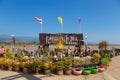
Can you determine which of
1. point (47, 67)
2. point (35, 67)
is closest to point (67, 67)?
point (47, 67)

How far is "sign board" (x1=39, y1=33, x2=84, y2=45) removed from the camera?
20531mm

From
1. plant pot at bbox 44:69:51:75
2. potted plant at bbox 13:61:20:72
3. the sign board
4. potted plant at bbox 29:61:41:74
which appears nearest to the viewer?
plant pot at bbox 44:69:51:75

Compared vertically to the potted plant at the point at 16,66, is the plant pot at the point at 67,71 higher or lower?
lower

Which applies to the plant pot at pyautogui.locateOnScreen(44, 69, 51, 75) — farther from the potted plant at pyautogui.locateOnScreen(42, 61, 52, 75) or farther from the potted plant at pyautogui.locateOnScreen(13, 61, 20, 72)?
the potted plant at pyautogui.locateOnScreen(13, 61, 20, 72)

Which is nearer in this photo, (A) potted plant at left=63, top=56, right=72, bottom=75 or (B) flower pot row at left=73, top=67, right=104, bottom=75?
(A) potted plant at left=63, top=56, right=72, bottom=75

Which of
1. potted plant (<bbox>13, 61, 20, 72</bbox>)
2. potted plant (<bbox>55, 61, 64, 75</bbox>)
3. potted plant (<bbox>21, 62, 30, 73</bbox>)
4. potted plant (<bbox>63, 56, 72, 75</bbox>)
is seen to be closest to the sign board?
potted plant (<bbox>13, 61, 20, 72</bbox>)

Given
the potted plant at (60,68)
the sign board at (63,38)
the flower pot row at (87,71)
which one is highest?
the sign board at (63,38)

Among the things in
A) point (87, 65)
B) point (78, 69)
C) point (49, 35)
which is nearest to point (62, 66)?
point (78, 69)

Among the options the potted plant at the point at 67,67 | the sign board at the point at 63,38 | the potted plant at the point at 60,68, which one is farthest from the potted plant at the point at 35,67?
the sign board at the point at 63,38

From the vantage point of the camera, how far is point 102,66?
52.2 feet

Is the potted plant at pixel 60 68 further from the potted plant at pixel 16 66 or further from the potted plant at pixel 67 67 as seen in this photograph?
the potted plant at pixel 16 66

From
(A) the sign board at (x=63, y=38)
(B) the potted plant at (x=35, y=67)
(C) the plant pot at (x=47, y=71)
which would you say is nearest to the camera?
(C) the plant pot at (x=47, y=71)

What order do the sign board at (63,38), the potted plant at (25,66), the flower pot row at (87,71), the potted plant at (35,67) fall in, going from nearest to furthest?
the potted plant at (35,67) → the flower pot row at (87,71) → the potted plant at (25,66) → the sign board at (63,38)

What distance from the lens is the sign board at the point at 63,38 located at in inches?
808
